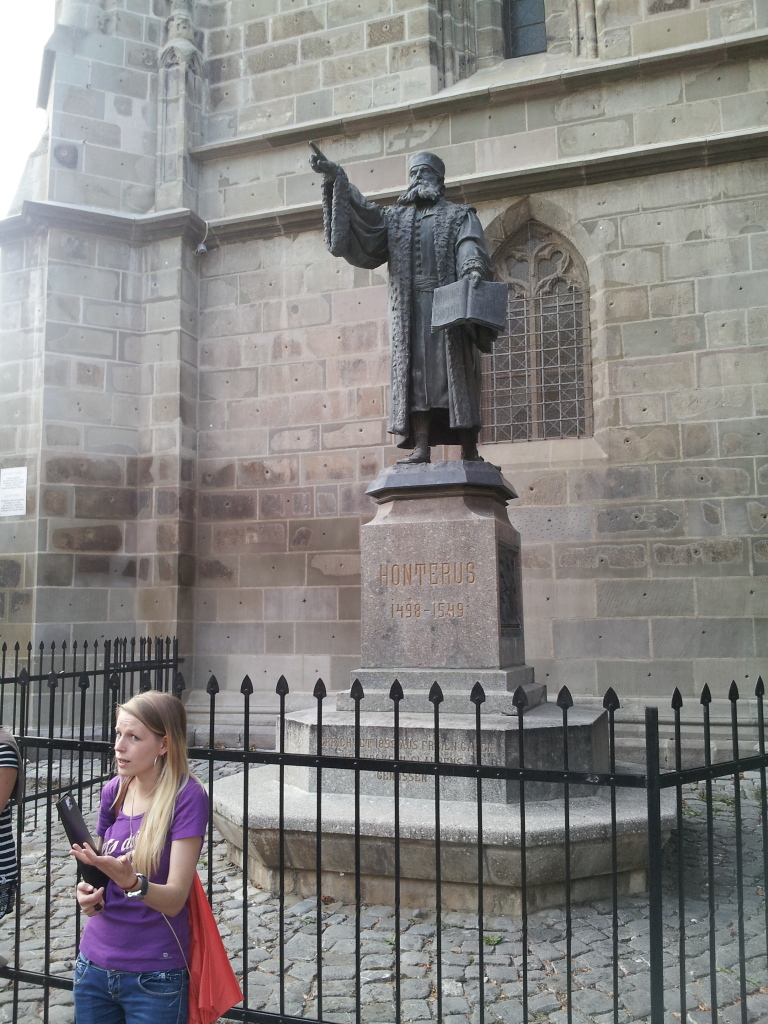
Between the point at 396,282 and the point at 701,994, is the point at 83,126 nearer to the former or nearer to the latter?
the point at 396,282

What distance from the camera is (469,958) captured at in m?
3.62

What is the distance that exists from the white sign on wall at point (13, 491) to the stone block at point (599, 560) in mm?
5749

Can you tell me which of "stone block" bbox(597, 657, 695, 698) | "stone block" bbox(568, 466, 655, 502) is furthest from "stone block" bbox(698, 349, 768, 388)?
"stone block" bbox(597, 657, 695, 698)

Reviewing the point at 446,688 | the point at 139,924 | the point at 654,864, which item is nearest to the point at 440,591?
the point at 446,688

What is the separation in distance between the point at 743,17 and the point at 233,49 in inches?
225

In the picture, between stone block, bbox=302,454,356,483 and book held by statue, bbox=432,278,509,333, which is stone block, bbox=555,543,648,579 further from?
book held by statue, bbox=432,278,509,333

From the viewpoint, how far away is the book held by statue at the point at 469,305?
5180 mm

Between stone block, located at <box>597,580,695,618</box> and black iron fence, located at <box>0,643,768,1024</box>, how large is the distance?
288 centimetres

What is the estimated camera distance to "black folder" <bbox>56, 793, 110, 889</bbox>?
199 cm

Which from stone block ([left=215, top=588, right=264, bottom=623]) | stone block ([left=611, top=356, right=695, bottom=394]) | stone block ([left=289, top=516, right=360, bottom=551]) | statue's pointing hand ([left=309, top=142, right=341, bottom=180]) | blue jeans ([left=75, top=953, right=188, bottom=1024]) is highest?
statue's pointing hand ([left=309, top=142, right=341, bottom=180])

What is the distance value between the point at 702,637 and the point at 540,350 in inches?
134

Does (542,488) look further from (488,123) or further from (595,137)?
(488,123)

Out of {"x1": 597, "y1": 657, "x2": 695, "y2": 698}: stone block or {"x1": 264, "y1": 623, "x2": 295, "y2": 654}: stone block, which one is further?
{"x1": 264, "y1": 623, "x2": 295, "y2": 654}: stone block

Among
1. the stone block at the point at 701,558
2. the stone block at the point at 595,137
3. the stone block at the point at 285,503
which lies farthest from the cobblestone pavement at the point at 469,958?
the stone block at the point at 595,137
